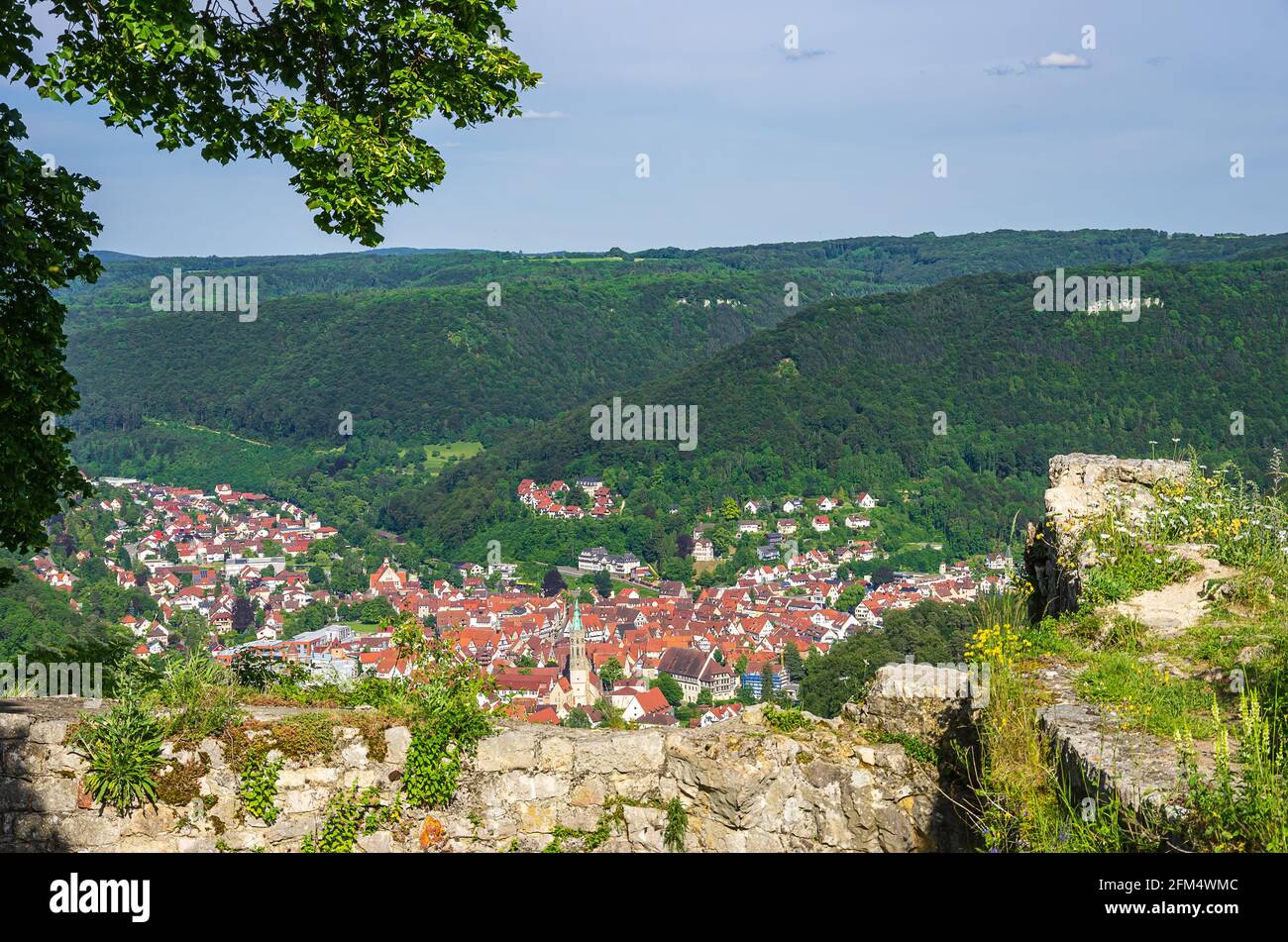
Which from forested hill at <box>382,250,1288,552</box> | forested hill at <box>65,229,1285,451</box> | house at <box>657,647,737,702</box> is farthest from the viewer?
forested hill at <box>65,229,1285,451</box>

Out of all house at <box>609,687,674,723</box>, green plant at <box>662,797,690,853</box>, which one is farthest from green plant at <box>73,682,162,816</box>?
house at <box>609,687,674,723</box>

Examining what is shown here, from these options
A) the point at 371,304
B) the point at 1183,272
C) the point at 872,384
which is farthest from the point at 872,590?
the point at 371,304

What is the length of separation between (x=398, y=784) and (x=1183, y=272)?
348 feet

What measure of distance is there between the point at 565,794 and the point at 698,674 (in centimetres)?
3226

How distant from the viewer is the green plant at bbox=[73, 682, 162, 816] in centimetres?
573

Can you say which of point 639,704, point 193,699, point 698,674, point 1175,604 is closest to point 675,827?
point 193,699

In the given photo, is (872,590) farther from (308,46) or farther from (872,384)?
(308,46)

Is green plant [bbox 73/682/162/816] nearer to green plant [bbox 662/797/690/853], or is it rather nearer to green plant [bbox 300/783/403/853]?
green plant [bbox 300/783/403/853]

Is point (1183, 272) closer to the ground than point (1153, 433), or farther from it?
farther from it

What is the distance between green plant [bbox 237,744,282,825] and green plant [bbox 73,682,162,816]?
0.43 metres

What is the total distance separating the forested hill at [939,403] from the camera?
8288 cm

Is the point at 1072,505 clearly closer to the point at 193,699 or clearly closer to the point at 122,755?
the point at 193,699

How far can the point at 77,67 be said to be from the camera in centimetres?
630

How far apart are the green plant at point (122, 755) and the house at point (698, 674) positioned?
1161 inches
